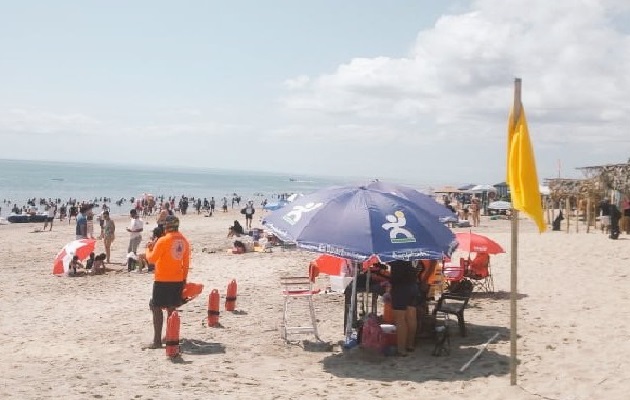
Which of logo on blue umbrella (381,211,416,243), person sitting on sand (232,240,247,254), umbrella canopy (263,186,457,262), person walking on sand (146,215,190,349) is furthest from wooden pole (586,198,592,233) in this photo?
person walking on sand (146,215,190,349)

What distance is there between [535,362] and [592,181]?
78.2 ft

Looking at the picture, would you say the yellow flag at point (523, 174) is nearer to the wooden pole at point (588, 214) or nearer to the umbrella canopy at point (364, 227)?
the umbrella canopy at point (364, 227)

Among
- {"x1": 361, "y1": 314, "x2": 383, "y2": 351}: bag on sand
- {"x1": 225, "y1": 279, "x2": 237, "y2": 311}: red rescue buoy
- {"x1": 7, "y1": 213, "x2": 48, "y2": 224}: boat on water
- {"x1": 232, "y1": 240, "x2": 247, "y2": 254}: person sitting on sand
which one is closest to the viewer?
{"x1": 361, "y1": 314, "x2": 383, "y2": 351}: bag on sand

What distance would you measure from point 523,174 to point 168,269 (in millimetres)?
4541

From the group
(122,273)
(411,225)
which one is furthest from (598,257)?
(122,273)

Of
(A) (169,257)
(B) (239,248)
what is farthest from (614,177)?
(A) (169,257)

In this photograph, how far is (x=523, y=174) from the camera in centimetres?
561

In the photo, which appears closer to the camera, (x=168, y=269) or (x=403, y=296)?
(x=403, y=296)

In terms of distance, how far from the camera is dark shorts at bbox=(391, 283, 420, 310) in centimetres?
733

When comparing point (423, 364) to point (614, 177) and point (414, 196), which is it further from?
point (614, 177)

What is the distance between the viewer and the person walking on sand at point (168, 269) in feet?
24.5

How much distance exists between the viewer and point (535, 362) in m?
6.85

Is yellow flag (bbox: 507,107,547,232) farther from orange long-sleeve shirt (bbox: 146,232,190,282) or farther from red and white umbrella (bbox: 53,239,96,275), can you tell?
red and white umbrella (bbox: 53,239,96,275)

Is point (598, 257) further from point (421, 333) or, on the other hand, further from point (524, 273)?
point (421, 333)
